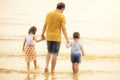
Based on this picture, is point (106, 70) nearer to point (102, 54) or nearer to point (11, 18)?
point (102, 54)

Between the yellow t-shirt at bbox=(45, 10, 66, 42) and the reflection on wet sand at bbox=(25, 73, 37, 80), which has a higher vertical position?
the yellow t-shirt at bbox=(45, 10, 66, 42)

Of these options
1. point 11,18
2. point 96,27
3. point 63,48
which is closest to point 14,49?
point 63,48

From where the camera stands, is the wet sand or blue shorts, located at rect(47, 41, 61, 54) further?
blue shorts, located at rect(47, 41, 61, 54)

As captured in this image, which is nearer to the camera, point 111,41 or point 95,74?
point 95,74

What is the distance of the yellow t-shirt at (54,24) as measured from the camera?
44.5 feet

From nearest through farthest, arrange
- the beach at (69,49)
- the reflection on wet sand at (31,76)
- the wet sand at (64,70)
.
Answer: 1. the reflection on wet sand at (31,76)
2. the wet sand at (64,70)
3. the beach at (69,49)

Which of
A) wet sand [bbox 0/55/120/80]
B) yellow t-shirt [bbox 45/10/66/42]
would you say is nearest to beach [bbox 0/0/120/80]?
wet sand [bbox 0/55/120/80]

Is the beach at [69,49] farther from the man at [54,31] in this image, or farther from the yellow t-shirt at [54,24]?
the yellow t-shirt at [54,24]

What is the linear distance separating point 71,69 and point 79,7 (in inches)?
1131

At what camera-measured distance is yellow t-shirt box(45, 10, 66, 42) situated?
44.5 feet

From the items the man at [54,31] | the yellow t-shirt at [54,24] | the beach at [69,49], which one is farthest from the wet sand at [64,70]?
the yellow t-shirt at [54,24]

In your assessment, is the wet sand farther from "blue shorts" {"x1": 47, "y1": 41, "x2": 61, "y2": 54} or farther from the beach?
"blue shorts" {"x1": 47, "y1": 41, "x2": 61, "y2": 54}

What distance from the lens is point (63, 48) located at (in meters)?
19.7

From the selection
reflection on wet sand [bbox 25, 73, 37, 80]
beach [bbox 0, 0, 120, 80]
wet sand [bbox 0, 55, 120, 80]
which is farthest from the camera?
beach [bbox 0, 0, 120, 80]
